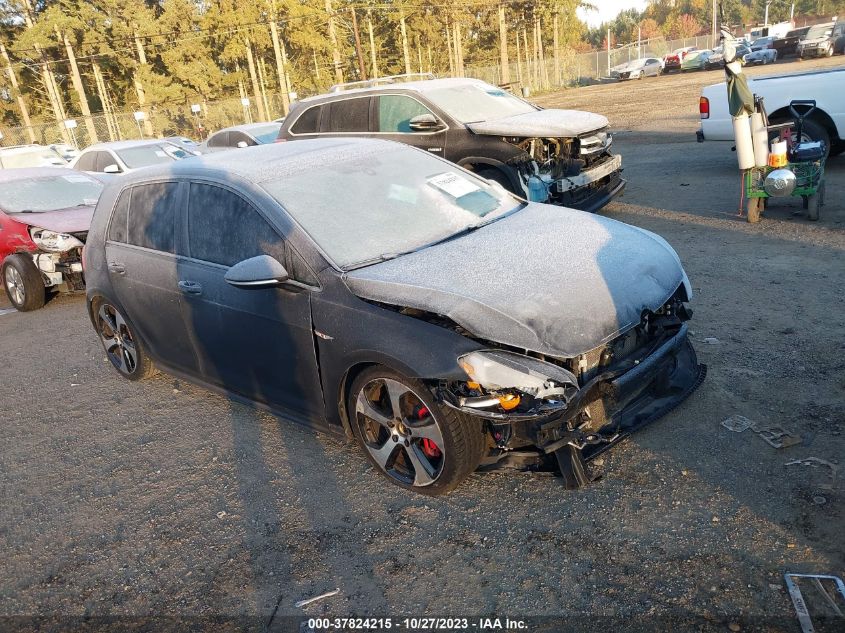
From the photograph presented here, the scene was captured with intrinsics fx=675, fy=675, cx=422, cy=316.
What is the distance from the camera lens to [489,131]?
823cm

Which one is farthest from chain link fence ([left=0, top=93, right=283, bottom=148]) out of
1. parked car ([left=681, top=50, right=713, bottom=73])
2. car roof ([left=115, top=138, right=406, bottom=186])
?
car roof ([left=115, top=138, right=406, bottom=186])

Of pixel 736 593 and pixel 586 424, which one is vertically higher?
pixel 586 424

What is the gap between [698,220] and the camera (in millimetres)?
8141

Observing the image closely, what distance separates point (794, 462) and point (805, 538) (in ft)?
1.99

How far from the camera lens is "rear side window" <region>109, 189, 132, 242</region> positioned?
495cm

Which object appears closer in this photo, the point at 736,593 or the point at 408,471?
the point at 736,593

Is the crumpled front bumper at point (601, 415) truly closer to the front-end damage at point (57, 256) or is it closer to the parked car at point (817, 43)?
the front-end damage at point (57, 256)

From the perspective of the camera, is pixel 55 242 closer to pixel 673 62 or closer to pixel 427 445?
pixel 427 445

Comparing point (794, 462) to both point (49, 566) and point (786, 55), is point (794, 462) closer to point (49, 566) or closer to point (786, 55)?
point (49, 566)

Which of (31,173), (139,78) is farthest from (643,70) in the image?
(31,173)

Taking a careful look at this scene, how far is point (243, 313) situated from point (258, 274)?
0.46 meters

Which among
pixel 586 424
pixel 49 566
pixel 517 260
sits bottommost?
pixel 49 566

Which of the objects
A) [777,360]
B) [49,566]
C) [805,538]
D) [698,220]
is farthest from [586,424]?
[698,220]

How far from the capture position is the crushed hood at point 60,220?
26.4 feet
